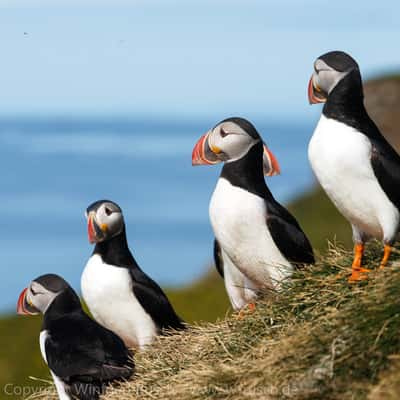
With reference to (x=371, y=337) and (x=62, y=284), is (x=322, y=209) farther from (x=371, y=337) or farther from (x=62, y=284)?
(x=371, y=337)

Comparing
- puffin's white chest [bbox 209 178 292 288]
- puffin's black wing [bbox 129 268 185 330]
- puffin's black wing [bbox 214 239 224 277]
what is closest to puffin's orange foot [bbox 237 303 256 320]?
puffin's white chest [bbox 209 178 292 288]

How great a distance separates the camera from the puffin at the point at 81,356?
7051 mm

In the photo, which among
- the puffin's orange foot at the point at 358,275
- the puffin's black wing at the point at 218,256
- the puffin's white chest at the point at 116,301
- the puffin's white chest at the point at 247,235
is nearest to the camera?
the puffin's orange foot at the point at 358,275

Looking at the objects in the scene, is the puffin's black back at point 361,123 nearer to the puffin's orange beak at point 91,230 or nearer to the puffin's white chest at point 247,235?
the puffin's white chest at point 247,235

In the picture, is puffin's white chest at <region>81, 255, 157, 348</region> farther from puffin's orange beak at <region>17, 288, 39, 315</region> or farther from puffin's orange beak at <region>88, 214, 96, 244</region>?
puffin's orange beak at <region>17, 288, 39, 315</region>

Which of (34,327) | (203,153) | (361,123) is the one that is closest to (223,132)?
(203,153)

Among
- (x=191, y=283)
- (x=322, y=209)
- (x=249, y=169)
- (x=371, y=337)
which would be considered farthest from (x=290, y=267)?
(x=322, y=209)

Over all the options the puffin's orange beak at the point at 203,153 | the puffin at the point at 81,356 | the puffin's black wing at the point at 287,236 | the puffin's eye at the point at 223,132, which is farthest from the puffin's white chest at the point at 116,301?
the puffin's eye at the point at 223,132

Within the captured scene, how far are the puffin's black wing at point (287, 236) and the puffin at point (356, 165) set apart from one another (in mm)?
757

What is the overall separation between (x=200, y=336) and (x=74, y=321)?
3.17ft

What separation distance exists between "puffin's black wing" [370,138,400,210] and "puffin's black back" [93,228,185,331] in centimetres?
236

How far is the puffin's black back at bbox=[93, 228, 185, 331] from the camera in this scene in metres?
8.41

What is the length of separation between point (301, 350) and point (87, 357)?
6.27 feet

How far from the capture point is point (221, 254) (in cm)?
859
